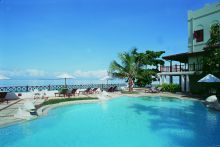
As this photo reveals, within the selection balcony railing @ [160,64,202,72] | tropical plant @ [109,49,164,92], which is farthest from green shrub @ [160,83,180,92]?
tropical plant @ [109,49,164,92]

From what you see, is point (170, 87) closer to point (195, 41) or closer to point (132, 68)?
point (132, 68)

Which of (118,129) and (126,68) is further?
(126,68)

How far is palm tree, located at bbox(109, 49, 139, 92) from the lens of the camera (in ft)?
99.5

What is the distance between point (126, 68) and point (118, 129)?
18.3m

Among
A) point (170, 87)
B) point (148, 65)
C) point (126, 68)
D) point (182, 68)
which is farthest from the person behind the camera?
point (148, 65)

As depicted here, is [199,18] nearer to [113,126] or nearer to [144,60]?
[144,60]

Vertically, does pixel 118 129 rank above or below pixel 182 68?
below

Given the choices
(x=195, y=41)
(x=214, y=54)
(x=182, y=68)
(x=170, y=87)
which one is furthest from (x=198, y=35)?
(x=214, y=54)

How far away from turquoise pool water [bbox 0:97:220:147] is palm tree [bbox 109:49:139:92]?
1254cm

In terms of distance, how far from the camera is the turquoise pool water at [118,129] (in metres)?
10.4

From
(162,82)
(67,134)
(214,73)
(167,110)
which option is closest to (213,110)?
(167,110)

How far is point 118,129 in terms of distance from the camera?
41.7 ft

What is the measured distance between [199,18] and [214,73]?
10300 mm

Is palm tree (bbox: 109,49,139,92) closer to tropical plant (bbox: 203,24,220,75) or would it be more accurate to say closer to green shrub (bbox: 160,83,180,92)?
green shrub (bbox: 160,83,180,92)
